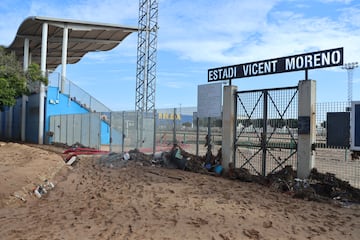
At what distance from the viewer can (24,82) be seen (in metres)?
27.2

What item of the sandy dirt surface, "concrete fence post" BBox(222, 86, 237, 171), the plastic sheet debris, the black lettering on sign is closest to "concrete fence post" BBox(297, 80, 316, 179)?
the black lettering on sign

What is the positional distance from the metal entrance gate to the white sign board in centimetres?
117

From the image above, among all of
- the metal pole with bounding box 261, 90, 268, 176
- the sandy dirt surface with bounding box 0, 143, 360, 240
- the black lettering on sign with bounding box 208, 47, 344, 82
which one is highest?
the black lettering on sign with bounding box 208, 47, 344, 82

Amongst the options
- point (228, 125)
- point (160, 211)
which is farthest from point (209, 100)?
point (160, 211)

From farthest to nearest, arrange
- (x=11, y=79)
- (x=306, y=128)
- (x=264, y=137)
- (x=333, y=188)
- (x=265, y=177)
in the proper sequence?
(x=11, y=79)
(x=264, y=137)
(x=265, y=177)
(x=306, y=128)
(x=333, y=188)

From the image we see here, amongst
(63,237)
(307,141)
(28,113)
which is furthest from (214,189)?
(28,113)

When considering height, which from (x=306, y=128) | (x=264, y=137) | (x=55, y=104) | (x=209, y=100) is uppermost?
(x=55, y=104)

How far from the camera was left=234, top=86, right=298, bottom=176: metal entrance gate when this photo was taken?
11.9 meters

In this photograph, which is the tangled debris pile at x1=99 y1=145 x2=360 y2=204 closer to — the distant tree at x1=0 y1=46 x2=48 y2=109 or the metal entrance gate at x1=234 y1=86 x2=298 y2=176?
the metal entrance gate at x1=234 y1=86 x2=298 y2=176

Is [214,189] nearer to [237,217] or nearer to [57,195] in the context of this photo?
[237,217]

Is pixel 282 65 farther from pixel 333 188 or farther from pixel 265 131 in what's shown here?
pixel 333 188

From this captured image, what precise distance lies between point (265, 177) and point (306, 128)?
2031 mm

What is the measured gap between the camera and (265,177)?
40.2ft

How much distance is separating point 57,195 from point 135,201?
2385 mm
